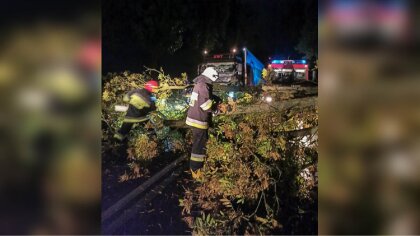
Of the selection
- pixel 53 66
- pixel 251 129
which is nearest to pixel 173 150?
pixel 251 129

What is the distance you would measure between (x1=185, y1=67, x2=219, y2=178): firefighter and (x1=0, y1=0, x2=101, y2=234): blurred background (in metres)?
1.16

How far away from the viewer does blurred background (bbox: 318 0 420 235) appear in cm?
272

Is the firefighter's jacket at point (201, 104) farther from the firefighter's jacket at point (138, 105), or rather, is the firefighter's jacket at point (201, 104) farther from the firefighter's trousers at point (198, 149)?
the firefighter's jacket at point (138, 105)

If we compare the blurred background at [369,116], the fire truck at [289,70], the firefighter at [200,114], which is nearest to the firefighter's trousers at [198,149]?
the firefighter at [200,114]

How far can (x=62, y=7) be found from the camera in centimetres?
298

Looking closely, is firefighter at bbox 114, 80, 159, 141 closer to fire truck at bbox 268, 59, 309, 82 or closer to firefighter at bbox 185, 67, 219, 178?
firefighter at bbox 185, 67, 219, 178

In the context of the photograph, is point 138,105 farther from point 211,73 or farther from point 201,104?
point 211,73

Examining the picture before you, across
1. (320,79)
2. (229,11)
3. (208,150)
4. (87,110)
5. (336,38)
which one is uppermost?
(229,11)

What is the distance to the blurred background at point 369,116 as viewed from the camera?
2719 mm

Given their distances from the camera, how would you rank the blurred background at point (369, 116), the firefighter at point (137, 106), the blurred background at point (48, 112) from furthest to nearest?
the firefighter at point (137, 106), the blurred background at point (48, 112), the blurred background at point (369, 116)

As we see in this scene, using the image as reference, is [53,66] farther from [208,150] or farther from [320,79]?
[320,79]

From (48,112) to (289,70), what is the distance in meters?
2.41

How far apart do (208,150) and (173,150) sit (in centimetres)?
44

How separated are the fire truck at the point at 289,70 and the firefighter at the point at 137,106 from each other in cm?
133
